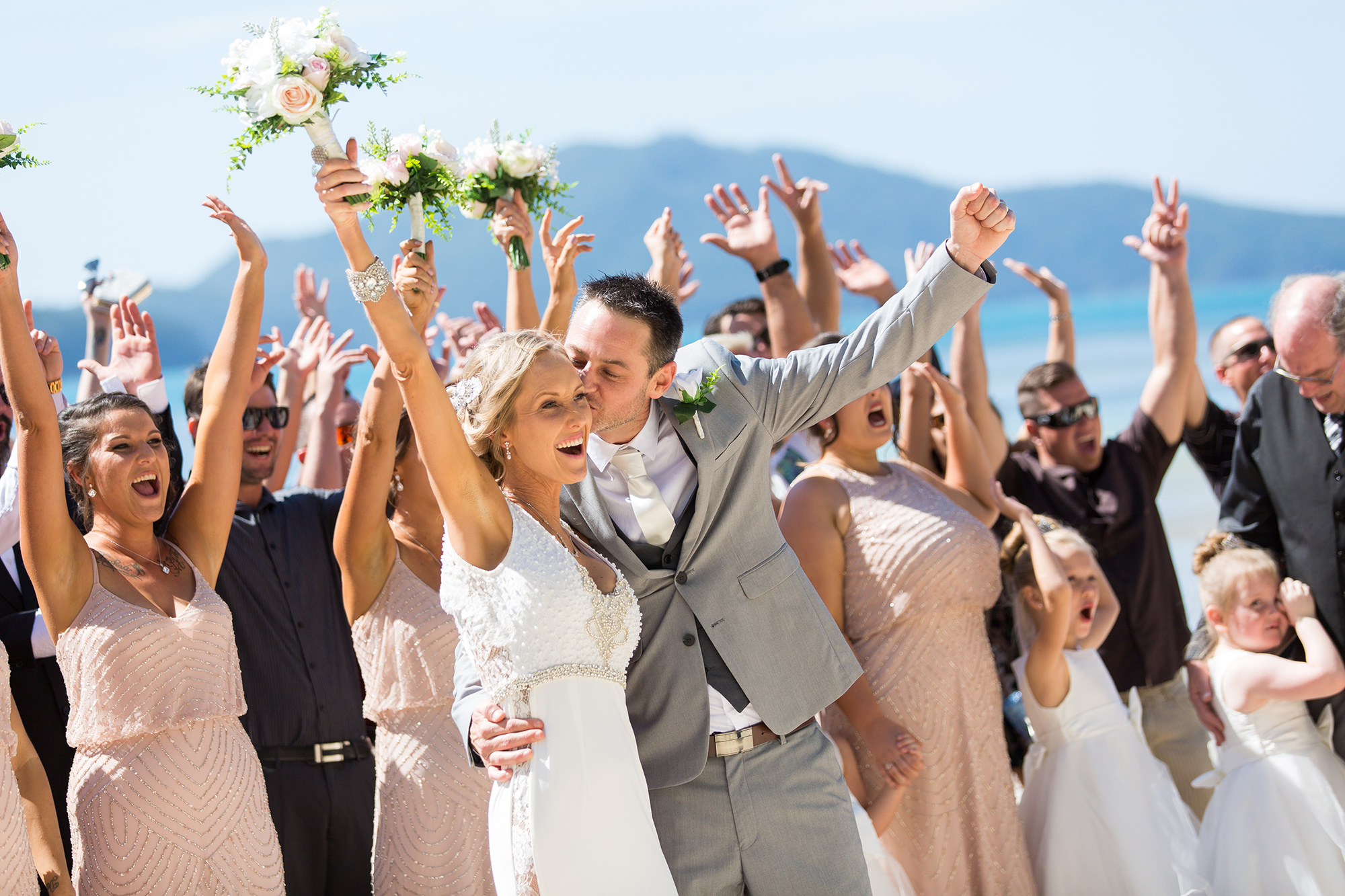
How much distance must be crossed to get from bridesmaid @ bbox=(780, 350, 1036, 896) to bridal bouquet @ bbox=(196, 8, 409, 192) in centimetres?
223

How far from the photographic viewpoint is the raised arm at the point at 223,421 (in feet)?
12.3

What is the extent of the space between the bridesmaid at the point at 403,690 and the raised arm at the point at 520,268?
60 cm

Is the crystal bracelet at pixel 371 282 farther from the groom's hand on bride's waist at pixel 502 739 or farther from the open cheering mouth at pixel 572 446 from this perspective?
the groom's hand on bride's waist at pixel 502 739

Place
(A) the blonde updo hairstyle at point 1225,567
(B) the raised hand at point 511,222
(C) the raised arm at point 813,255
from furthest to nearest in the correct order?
(C) the raised arm at point 813,255
(A) the blonde updo hairstyle at point 1225,567
(B) the raised hand at point 511,222

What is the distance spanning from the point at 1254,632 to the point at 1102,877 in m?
1.24

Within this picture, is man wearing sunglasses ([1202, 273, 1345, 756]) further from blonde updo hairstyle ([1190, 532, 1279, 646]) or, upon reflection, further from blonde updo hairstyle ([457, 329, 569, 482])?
blonde updo hairstyle ([457, 329, 569, 482])

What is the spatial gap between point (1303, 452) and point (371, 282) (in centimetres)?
393

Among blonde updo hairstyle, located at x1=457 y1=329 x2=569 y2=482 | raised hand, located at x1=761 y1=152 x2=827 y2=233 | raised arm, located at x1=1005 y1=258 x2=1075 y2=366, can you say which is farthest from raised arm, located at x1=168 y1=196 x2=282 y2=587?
raised arm, located at x1=1005 y1=258 x2=1075 y2=366

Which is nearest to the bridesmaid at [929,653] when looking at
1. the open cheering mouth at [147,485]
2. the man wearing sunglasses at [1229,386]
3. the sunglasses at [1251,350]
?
the open cheering mouth at [147,485]

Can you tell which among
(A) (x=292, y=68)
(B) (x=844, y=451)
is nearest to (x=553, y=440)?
(A) (x=292, y=68)

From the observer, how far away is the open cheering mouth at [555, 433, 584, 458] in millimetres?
2957

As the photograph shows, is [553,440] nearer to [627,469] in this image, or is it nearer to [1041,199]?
[627,469]

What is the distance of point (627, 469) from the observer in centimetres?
324

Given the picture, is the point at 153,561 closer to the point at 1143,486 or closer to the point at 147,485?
the point at 147,485
